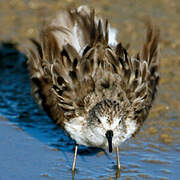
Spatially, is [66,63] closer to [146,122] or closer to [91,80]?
[91,80]

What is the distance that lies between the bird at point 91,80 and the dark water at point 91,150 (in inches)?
9.1

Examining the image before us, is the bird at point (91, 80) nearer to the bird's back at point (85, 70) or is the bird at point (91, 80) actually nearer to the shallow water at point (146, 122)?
the bird's back at point (85, 70)

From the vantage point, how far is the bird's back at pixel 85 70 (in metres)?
6.78

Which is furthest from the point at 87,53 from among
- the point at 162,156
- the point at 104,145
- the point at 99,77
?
the point at 162,156

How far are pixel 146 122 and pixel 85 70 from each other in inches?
71.6

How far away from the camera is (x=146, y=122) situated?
26.7ft

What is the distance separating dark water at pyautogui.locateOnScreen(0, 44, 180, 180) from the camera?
22.2 ft

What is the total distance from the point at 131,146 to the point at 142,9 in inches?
196

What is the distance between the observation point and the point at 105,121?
6184mm

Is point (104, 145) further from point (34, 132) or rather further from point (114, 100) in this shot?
point (34, 132)

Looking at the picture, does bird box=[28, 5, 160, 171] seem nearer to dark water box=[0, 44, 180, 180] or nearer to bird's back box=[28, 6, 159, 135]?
bird's back box=[28, 6, 159, 135]

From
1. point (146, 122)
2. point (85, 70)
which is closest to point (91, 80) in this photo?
point (85, 70)

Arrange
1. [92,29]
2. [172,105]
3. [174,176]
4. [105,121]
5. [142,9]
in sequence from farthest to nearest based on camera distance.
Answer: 1. [142,9]
2. [172,105]
3. [92,29]
4. [174,176]
5. [105,121]

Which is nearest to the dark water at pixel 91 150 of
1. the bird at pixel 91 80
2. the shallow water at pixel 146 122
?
the shallow water at pixel 146 122
